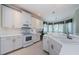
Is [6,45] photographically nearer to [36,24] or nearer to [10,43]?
[10,43]

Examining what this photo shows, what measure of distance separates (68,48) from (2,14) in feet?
9.05

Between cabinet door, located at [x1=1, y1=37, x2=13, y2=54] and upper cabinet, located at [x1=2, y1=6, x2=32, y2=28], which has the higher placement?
upper cabinet, located at [x1=2, y1=6, x2=32, y2=28]

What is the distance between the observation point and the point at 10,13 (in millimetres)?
3750

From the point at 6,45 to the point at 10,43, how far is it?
20 cm

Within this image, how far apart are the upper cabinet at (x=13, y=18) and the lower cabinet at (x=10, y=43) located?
1.78 ft

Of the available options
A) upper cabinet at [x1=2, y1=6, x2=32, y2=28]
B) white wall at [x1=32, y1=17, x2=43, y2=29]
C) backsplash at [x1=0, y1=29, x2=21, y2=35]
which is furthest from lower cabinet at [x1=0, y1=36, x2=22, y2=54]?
white wall at [x1=32, y1=17, x2=43, y2=29]

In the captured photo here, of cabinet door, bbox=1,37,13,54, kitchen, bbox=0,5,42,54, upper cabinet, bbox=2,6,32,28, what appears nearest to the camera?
cabinet door, bbox=1,37,13,54

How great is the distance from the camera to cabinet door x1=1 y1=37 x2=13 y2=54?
10.3ft

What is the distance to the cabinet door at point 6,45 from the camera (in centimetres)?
315

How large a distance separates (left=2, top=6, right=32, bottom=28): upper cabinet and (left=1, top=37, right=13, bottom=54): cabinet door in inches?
22.6

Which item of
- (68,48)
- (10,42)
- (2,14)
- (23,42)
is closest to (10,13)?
(2,14)

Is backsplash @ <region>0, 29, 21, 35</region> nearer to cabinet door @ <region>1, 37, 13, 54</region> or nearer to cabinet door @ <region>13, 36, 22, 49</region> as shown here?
cabinet door @ <region>13, 36, 22, 49</region>

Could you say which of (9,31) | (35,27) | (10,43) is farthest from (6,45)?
(35,27)

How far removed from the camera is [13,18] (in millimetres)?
3930
